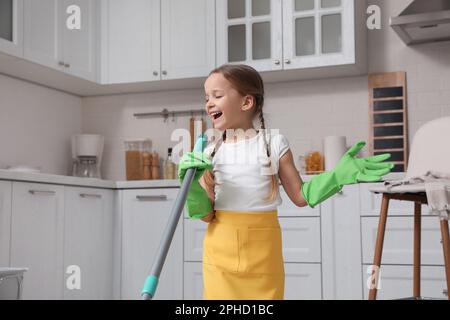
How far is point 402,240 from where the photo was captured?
3277mm

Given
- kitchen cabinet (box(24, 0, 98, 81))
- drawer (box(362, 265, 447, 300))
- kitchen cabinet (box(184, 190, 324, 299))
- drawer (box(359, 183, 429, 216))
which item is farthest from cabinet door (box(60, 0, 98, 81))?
drawer (box(362, 265, 447, 300))

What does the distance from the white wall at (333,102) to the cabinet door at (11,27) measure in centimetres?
110

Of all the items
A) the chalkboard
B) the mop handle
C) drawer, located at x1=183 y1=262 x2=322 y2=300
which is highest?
the chalkboard

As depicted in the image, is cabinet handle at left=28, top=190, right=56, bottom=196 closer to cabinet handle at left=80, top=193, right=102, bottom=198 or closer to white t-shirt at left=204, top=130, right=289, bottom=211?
cabinet handle at left=80, top=193, right=102, bottom=198

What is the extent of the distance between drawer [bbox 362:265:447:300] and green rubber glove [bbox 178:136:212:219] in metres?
1.77

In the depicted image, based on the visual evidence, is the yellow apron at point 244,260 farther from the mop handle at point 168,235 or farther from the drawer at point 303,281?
the drawer at point 303,281

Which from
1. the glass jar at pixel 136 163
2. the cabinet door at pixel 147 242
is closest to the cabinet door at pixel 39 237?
the cabinet door at pixel 147 242

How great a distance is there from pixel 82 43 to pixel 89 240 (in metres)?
Result: 1.14

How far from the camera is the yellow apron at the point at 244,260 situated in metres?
1.66

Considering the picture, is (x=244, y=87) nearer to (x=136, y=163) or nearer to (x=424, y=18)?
(x=424, y=18)

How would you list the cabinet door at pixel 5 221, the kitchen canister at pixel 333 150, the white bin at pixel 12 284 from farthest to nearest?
the kitchen canister at pixel 333 150
the cabinet door at pixel 5 221
the white bin at pixel 12 284

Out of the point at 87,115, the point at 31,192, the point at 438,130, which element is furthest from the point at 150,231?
the point at 438,130

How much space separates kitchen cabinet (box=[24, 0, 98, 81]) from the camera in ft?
11.6
